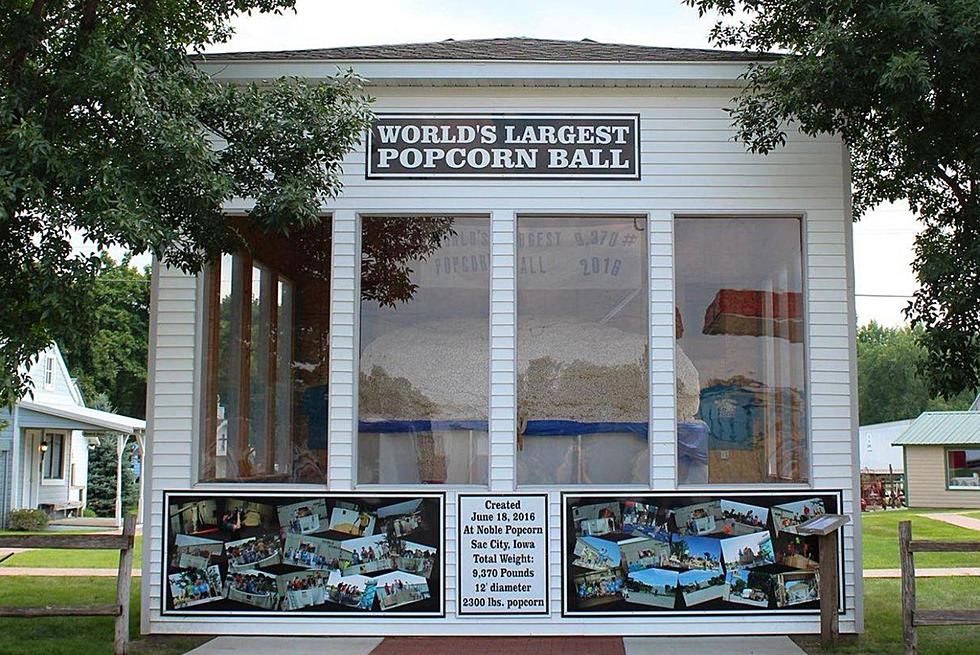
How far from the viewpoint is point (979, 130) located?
8.45 metres

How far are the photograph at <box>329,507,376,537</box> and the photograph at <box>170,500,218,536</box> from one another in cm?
104

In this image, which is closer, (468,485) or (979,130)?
(979,130)

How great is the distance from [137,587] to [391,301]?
5769mm

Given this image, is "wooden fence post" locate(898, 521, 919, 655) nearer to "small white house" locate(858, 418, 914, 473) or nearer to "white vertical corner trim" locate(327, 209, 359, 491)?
"white vertical corner trim" locate(327, 209, 359, 491)

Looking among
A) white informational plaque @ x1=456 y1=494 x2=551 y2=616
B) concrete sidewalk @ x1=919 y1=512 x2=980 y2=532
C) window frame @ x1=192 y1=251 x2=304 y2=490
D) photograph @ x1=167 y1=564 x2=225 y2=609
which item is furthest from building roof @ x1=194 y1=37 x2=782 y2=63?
A: concrete sidewalk @ x1=919 y1=512 x2=980 y2=532

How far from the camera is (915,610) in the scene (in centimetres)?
812

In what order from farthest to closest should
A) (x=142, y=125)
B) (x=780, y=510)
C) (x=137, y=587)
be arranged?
(x=137, y=587)
(x=780, y=510)
(x=142, y=125)

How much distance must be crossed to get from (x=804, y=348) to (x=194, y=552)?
18.3 ft

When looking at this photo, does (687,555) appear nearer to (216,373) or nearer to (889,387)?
(216,373)

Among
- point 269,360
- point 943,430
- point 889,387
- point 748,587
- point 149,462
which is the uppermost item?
point 889,387

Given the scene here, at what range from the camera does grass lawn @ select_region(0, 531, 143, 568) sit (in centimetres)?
1698

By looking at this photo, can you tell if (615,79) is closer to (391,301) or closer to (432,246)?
→ (432,246)

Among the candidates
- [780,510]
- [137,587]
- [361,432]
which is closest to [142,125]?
[361,432]

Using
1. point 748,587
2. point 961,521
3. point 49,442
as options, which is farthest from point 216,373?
point 49,442
